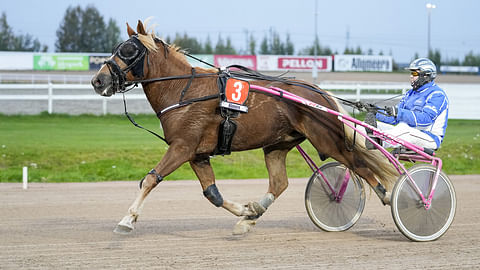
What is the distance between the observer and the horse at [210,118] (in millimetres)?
5648

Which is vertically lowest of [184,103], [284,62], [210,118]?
[210,118]

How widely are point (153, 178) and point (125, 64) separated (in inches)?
40.3

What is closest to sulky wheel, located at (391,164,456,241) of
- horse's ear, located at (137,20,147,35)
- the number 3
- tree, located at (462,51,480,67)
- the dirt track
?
the dirt track

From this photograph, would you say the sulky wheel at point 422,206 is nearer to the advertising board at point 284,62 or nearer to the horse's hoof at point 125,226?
the horse's hoof at point 125,226

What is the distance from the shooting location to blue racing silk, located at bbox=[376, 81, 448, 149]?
5676 mm

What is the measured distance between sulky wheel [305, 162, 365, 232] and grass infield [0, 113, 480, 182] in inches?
183

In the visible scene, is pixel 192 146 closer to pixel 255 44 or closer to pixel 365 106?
pixel 365 106

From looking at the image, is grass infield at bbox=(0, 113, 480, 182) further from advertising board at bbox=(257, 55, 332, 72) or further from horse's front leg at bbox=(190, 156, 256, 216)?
advertising board at bbox=(257, 55, 332, 72)

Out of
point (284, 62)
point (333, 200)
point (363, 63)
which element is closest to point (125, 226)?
point (333, 200)

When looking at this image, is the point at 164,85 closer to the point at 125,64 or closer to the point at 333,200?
the point at 125,64

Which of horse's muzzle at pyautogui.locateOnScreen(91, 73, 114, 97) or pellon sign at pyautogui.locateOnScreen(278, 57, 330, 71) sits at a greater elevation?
pellon sign at pyautogui.locateOnScreen(278, 57, 330, 71)

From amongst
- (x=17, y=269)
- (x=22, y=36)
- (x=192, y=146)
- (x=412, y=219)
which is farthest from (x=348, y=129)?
(x=22, y=36)

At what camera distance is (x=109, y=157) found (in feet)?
37.5

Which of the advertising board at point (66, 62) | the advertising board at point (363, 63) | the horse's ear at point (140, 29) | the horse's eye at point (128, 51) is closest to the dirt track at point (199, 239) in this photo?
the horse's eye at point (128, 51)
